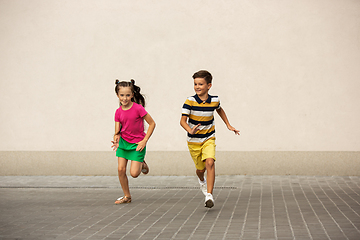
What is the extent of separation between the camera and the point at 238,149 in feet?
32.0

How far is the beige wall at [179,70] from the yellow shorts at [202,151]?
116 inches

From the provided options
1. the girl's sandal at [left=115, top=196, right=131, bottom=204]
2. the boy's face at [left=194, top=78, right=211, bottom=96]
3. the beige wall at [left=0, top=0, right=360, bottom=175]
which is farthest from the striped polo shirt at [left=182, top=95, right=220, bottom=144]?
the beige wall at [left=0, top=0, right=360, bottom=175]

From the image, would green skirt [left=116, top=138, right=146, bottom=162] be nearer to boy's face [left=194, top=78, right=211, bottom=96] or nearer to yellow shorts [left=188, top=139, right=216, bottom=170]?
yellow shorts [left=188, top=139, right=216, bottom=170]

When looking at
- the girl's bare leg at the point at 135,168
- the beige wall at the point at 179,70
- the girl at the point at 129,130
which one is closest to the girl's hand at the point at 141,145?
the girl at the point at 129,130

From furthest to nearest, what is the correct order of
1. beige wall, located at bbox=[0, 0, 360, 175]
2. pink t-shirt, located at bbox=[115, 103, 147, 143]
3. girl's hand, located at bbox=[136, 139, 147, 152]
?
beige wall, located at bbox=[0, 0, 360, 175] → pink t-shirt, located at bbox=[115, 103, 147, 143] → girl's hand, located at bbox=[136, 139, 147, 152]

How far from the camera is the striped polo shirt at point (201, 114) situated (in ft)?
21.9

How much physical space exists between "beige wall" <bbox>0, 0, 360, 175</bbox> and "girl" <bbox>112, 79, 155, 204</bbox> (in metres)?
2.81

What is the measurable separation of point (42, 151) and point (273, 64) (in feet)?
17.0

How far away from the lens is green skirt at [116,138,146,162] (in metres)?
7.11

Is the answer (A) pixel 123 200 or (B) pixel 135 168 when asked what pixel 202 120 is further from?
(A) pixel 123 200

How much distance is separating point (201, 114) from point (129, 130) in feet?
3.74

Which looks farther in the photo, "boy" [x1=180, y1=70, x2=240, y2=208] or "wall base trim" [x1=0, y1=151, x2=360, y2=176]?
"wall base trim" [x1=0, y1=151, x2=360, y2=176]

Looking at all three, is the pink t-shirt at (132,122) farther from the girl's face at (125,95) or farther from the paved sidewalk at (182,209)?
the paved sidewalk at (182,209)

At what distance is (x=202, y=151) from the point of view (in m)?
6.71
